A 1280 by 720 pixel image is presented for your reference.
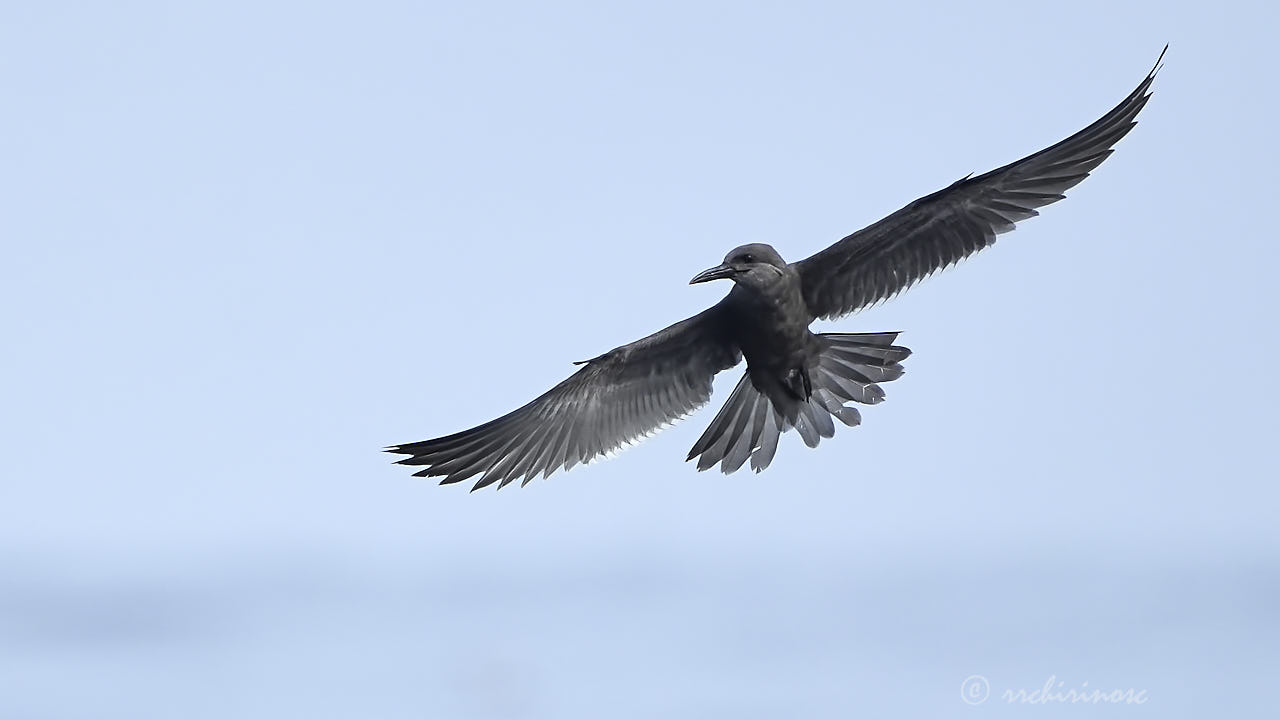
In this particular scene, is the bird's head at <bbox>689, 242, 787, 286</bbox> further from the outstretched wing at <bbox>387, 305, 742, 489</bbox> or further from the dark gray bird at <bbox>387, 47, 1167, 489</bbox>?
the outstretched wing at <bbox>387, 305, 742, 489</bbox>

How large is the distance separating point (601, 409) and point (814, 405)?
6.02ft

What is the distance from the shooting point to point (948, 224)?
589 inches

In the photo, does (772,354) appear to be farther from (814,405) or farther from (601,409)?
(601,409)

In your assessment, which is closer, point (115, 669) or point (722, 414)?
point (722, 414)

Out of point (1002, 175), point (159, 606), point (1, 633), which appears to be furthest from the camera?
point (159, 606)

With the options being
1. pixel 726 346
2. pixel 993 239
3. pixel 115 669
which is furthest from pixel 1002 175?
pixel 115 669

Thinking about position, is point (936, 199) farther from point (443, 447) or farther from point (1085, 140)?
point (443, 447)

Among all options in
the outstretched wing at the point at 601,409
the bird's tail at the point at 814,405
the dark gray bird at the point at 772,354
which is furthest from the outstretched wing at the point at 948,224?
the outstretched wing at the point at 601,409

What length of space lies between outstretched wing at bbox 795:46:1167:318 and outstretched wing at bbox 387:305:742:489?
108 centimetres

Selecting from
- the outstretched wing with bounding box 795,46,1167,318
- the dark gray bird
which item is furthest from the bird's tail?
the outstretched wing with bounding box 795,46,1167,318

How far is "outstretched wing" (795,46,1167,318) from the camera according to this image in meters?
14.7

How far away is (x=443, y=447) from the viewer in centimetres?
1543

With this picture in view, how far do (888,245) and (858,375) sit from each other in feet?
3.56

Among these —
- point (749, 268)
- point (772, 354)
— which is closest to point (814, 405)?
point (772, 354)
